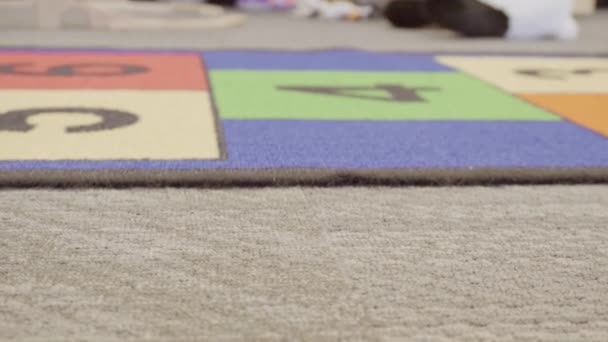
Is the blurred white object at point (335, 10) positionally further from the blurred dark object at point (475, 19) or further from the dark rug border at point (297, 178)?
the dark rug border at point (297, 178)

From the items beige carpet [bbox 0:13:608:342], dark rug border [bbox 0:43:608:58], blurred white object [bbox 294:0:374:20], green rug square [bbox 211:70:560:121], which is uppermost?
beige carpet [bbox 0:13:608:342]

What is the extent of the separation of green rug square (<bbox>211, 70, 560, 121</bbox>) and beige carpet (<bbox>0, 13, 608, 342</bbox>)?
292 mm

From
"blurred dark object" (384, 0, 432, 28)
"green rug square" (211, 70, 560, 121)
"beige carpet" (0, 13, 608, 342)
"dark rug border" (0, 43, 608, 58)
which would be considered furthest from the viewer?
"blurred dark object" (384, 0, 432, 28)

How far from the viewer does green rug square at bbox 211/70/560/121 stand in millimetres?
1002

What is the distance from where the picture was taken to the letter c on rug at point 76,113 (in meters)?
0.87

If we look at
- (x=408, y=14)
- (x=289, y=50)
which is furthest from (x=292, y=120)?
(x=408, y=14)

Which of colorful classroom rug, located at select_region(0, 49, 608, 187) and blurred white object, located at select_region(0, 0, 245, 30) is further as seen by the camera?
blurred white object, located at select_region(0, 0, 245, 30)

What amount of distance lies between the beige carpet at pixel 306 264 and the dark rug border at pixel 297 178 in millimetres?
17

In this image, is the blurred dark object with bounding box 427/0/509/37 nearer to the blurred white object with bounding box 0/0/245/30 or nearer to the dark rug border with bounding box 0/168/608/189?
the blurred white object with bounding box 0/0/245/30

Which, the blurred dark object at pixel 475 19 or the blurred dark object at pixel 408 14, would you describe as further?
the blurred dark object at pixel 408 14

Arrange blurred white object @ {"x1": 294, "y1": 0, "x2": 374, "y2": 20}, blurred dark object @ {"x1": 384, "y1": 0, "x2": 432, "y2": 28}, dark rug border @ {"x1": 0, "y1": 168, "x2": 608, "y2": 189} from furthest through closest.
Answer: blurred white object @ {"x1": 294, "y1": 0, "x2": 374, "y2": 20} < blurred dark object @ {"x1": 384, "y1": 0, "x2": 432, "y2": 28} < dark rug border @ {"x1": 0, "y1": 168, "x2": 608, "y2": 189}

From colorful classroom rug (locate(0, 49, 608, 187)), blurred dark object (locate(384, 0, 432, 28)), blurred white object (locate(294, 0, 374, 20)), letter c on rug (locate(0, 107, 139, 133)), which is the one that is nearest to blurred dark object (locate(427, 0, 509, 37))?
blurred dark object (locate(384, 0, 432, 28))

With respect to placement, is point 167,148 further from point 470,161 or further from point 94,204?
point 470,161

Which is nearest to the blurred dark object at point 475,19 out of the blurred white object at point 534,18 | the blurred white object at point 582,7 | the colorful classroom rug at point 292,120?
the blurred white object at point 534,18
